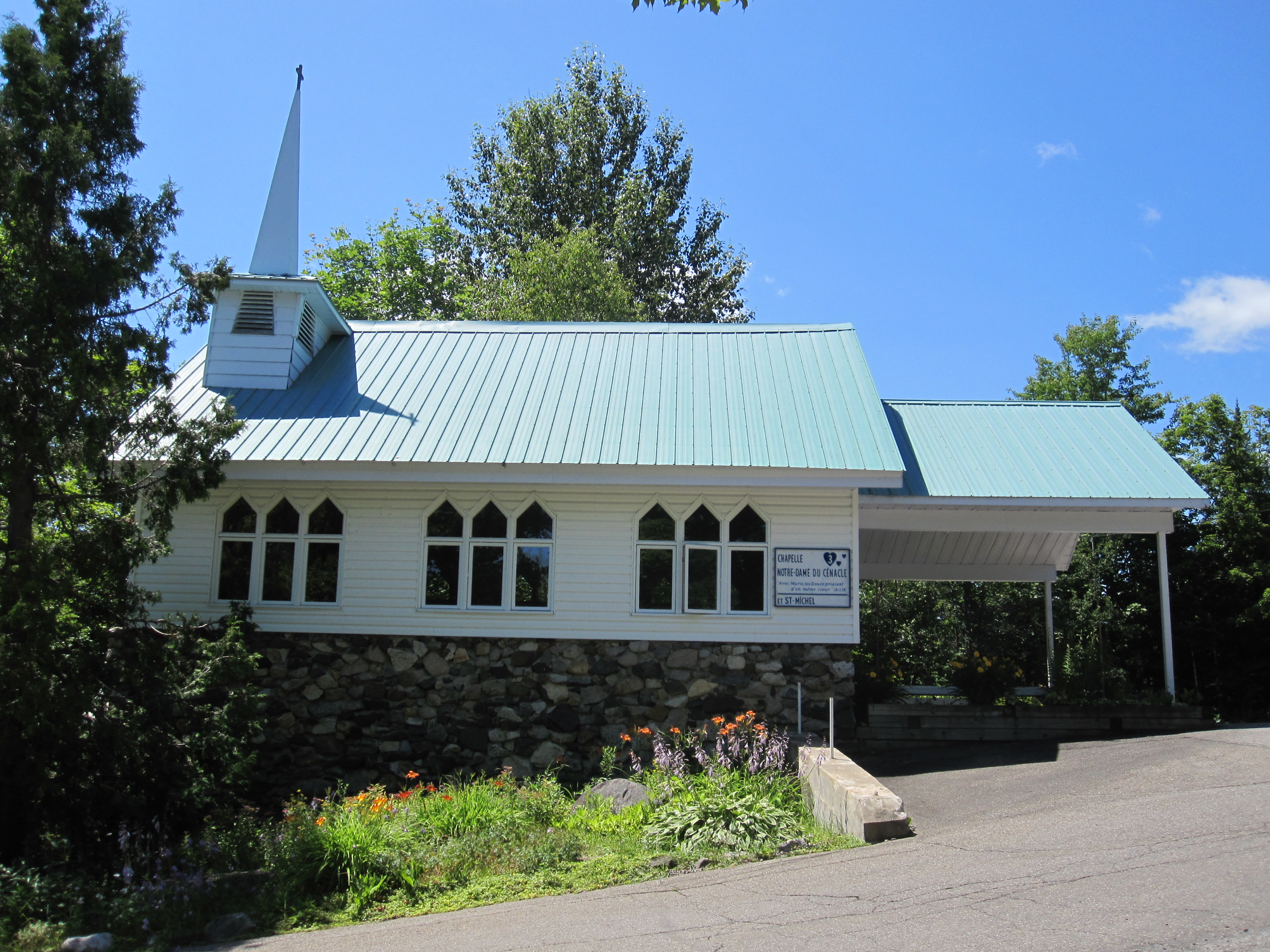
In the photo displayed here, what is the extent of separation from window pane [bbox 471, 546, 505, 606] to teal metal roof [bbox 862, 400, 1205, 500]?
5.09 m

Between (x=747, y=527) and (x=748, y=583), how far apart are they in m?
0.74

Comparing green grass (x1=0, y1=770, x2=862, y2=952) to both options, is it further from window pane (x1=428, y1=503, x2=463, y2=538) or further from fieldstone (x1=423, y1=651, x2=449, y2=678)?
window pane (x1=428, y1=503, x2=463, y2=538)

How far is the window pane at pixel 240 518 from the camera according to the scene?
13453 millimetres

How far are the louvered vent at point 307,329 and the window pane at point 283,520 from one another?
11.3ft

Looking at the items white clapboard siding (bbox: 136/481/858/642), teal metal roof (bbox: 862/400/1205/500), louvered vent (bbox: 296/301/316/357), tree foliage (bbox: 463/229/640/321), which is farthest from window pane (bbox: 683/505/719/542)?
tree foliage (bbox: 463/229/640/321)

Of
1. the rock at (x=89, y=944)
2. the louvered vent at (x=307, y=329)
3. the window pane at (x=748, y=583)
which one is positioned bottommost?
the rock at (x=89, y=944)

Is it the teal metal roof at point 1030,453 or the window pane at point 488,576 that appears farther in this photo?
the teal metal roof at point 1030,453

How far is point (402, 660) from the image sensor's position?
12875mm

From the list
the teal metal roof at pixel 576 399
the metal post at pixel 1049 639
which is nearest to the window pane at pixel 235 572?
the teal metal roof at pixel 576 399

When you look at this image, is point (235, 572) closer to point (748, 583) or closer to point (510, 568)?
point (510, 568)

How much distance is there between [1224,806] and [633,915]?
509 cm

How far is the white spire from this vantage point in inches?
660

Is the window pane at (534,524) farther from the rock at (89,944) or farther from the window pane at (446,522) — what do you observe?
the rock at (89,944)

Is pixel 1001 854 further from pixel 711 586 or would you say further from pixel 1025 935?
pixel 711 586
